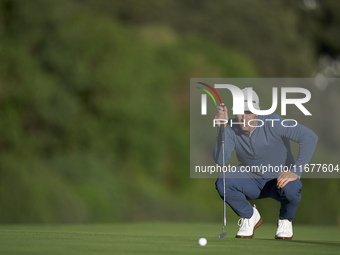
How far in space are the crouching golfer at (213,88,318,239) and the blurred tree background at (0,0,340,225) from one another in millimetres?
8093

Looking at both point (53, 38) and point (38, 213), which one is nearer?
point (38, 213)

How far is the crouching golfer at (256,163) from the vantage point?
232 inches

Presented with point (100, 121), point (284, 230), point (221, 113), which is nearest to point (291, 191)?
point (284, 230)

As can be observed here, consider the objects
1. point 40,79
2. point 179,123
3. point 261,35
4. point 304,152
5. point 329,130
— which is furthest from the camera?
point 261,35

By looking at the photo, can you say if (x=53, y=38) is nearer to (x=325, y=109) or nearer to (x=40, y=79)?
(x=40, y=79)

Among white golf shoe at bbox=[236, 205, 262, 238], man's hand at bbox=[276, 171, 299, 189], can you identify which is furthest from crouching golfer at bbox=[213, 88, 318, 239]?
man's hand at bbox=[276, 171, 299, 189]

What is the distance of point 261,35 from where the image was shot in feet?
86.1

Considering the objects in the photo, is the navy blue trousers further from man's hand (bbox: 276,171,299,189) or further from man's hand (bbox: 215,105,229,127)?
man's hand (bbox: 215,105,229,127)

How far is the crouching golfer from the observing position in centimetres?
588

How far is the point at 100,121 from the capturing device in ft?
63.2

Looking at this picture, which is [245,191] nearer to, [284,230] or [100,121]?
[284,230]

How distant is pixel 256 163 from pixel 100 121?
44.2 ft

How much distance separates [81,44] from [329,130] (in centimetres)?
1024

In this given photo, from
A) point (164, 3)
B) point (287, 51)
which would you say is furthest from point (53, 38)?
point (287, 51)
